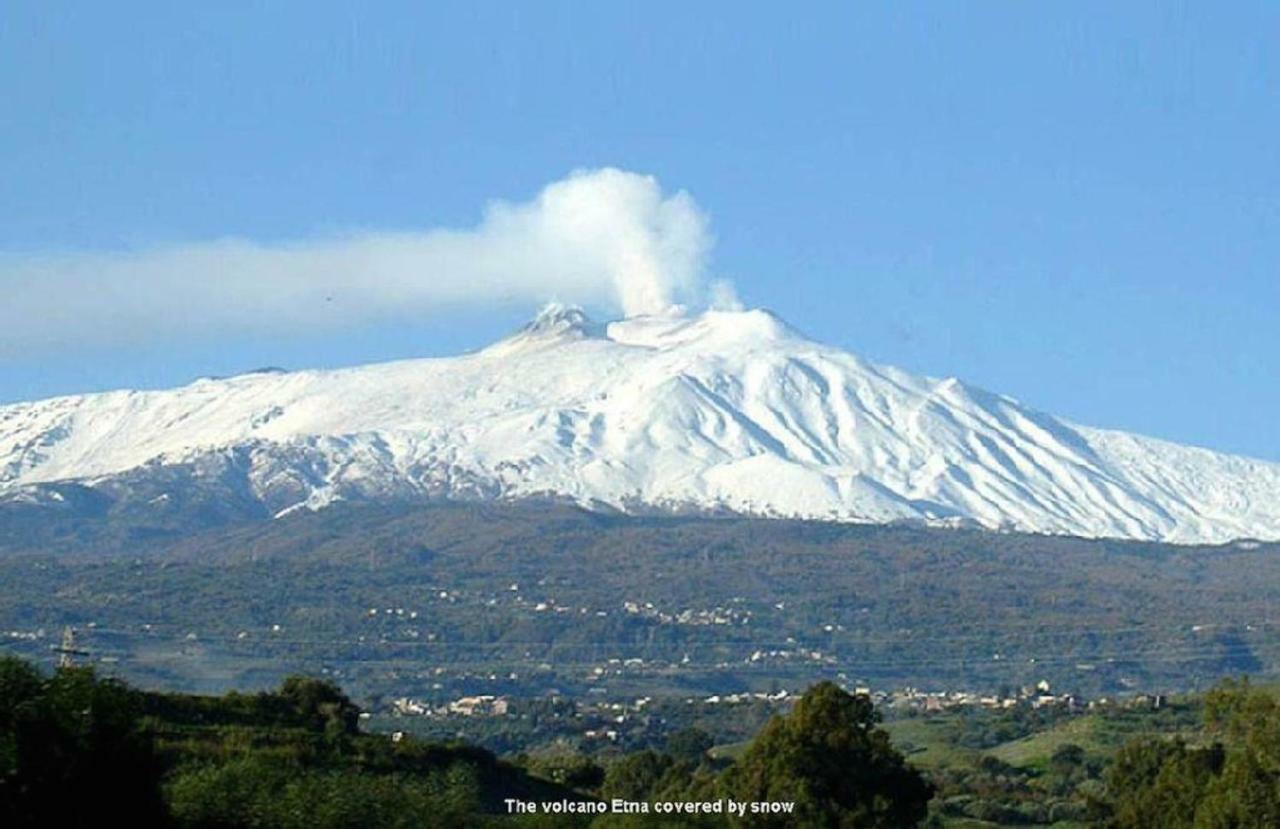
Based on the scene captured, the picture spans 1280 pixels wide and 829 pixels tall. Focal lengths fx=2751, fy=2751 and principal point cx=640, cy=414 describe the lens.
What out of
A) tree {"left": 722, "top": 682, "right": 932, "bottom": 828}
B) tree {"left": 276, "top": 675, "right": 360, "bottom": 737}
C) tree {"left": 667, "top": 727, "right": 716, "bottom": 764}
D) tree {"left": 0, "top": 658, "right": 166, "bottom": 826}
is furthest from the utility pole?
tree {"left": 667, "top": 727, "right": 716, "bottom": 764}

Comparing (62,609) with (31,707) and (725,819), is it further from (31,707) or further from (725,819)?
(31,707)

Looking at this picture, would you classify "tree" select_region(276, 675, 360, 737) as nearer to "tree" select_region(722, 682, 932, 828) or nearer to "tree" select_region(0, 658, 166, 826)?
"tree" select_region(722, 682, 932, 828)

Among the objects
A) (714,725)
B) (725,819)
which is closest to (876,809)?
(725,819)

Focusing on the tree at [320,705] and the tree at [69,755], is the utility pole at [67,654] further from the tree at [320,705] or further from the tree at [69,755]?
the tree at [320,705]

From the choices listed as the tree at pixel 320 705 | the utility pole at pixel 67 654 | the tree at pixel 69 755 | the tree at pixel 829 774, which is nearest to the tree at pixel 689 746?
the utility pole at pixel 67 654

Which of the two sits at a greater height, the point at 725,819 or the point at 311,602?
the point at 311,602

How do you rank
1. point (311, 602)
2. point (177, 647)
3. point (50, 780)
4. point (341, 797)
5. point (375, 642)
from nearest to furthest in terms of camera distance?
point (50, 780), point (341, 797), point (177, 647), point (375, 642), point (311, 602)

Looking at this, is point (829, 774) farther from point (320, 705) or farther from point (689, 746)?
point (689, 746)

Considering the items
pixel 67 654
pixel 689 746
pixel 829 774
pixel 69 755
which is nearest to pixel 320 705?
pixel 67 654
